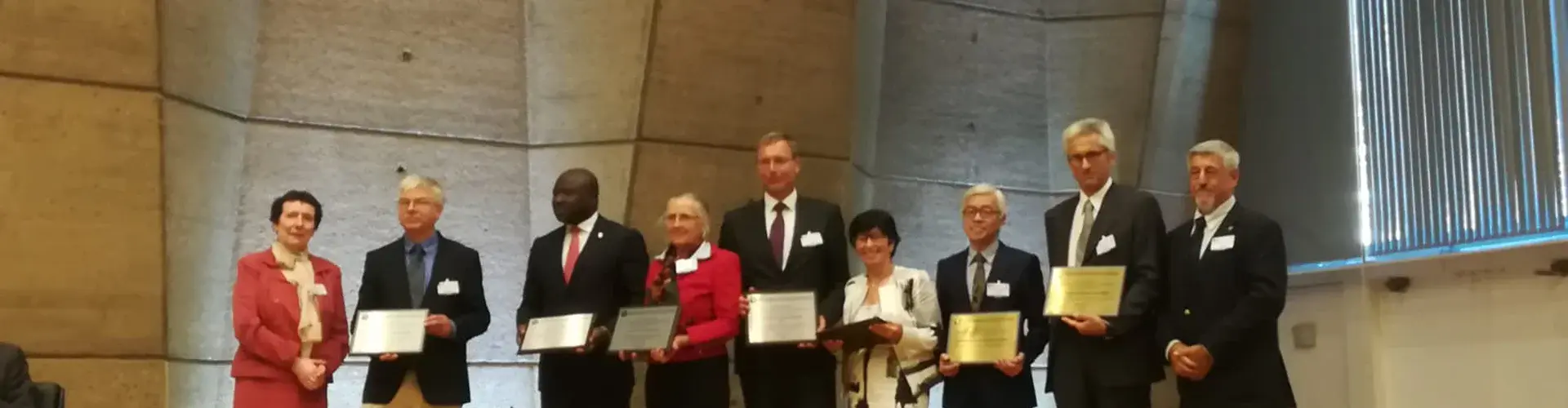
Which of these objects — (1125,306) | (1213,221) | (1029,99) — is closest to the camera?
(1125,306)

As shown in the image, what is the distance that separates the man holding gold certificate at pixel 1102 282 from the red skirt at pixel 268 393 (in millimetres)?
2462

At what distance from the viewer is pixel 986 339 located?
4.14 m

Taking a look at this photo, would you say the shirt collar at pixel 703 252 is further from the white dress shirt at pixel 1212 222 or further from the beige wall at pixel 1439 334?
the beige wall at pixel 1439 334

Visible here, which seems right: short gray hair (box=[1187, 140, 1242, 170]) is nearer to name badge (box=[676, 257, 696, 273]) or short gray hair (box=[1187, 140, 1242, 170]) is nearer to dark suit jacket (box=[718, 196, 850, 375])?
dark suit jacket (box=[718, 196, 850, 375])

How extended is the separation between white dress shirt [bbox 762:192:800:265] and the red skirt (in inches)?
65.9

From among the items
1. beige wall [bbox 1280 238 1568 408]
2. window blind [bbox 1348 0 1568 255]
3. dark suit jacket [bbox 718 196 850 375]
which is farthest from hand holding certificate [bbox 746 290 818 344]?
window blind [bbox 1348 0 1568 255]

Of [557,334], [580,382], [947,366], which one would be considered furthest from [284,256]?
[947,366]

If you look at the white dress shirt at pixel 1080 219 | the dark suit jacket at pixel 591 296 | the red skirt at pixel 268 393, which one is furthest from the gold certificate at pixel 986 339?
the red skirt at pixel 268 393

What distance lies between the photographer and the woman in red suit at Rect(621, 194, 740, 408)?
442cm

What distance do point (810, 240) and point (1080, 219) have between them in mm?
978

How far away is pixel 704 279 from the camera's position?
14.5ft

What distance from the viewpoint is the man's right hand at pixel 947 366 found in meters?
4.26

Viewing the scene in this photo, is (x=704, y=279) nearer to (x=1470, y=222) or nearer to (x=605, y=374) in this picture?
(x=605, y=374)

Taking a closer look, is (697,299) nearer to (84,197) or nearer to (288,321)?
(288,321)
